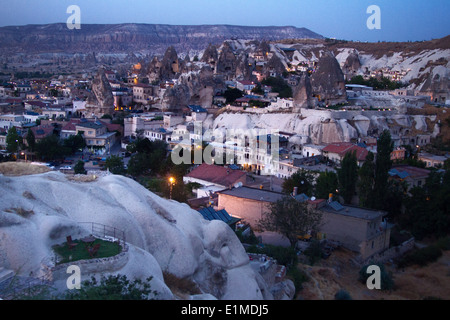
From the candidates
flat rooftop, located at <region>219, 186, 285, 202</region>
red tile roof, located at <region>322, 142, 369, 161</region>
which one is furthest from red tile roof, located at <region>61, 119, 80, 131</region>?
flat rooftop, located at <region>219, 186, 285, 202</region>

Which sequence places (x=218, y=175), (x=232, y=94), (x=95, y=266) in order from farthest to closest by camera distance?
1. (x=232, y=94)
2. (x=218, y=175)
3. (x=95, y=266)

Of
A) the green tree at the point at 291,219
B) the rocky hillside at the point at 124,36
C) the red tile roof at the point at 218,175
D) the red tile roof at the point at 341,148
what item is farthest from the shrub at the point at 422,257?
the rocky hillside at the point at 124,36

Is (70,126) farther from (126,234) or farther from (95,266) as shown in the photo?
(95,266)

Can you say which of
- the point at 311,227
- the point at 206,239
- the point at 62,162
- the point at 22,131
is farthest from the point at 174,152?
the point at 206,239

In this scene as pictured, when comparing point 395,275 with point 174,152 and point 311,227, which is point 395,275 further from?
point 174,152

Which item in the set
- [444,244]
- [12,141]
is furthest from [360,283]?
[12,141]
